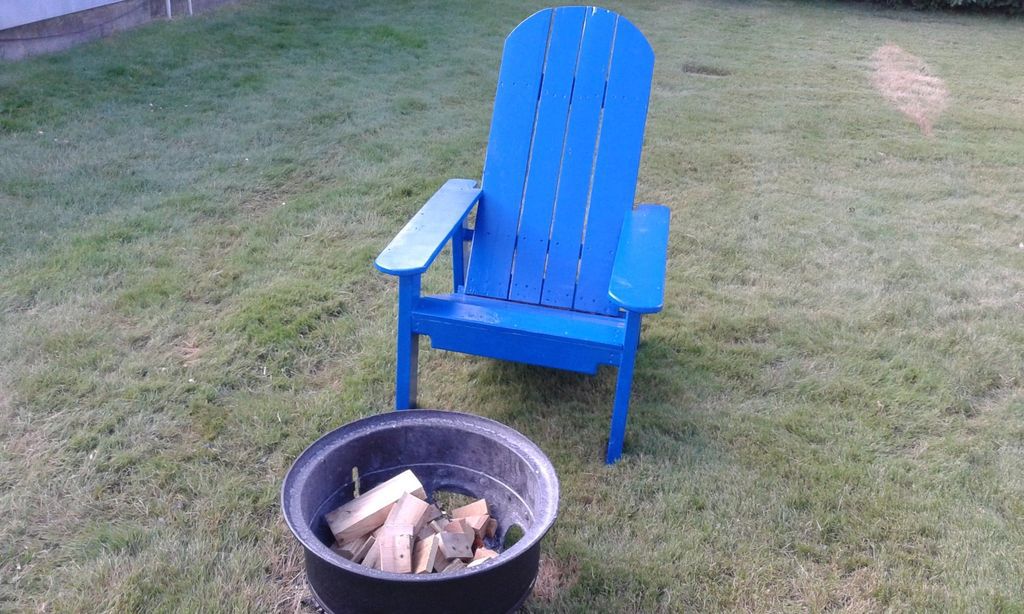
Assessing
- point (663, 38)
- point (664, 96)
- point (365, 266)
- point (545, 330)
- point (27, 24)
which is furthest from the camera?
point (663, 38)

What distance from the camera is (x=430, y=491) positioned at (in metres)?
2.12

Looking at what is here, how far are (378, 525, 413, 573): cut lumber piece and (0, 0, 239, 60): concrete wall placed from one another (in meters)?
5.60

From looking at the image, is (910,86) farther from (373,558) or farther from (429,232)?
(373,558)

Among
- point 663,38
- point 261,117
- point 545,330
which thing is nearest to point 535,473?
point 545,330

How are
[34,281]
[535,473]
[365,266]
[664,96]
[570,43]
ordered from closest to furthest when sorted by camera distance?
1. [535,473]
2. [570,43]
3. [34,281]
4. [365,266]
5. [664,96]

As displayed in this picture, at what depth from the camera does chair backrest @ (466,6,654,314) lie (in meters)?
2.91

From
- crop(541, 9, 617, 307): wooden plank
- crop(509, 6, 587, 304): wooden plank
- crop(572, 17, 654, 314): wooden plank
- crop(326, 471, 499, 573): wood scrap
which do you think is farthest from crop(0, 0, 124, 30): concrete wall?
crop(326, 471, 499, 573): wood scrap

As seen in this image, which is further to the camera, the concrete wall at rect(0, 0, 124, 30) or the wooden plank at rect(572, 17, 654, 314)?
the concrete wall at rect(0, 0, 124, 30)

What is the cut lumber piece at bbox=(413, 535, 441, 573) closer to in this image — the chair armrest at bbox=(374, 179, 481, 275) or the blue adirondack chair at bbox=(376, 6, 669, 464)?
the chair armrest at bbox=(374, 179, 481, 275)

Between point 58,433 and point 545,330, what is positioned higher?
point 545,330

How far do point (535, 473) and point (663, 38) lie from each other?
25.5 feet

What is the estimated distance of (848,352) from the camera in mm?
3105

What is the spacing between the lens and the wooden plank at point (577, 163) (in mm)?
2920

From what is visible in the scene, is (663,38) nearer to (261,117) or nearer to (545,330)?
(261,117)
